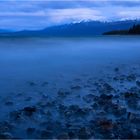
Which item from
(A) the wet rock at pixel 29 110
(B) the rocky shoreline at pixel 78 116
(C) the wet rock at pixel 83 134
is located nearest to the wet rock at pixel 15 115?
(B) the rocky shoreline at pixel 78 116

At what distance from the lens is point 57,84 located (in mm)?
16438

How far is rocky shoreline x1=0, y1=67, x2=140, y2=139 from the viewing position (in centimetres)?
864

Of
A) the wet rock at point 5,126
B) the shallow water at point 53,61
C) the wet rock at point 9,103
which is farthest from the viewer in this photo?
the shallow water at point 53,61

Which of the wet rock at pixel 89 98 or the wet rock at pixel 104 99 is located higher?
the wet rock at pixel 104 99

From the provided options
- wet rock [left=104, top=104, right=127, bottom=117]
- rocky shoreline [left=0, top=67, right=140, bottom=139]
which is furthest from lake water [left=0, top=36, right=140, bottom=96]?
wet rock [left=104, top=104, right=127, bottom=117]

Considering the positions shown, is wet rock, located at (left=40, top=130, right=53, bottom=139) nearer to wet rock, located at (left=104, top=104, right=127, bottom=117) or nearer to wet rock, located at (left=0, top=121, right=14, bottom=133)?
wet rock, located at (left=0, top=121, right=14, bottom=133)

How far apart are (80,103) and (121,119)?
2478 mm

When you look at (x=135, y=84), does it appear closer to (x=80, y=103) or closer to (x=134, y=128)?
(x=80, y=103)

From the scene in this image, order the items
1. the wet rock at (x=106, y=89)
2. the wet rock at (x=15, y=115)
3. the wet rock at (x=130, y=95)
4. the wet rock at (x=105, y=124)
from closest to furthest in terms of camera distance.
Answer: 1. the wet rock at (x=105, y=124)
2. the wet rock at (x=15, y=115)
3. the wet rock at (x=130, y=95)
4. the wet rock at (x=106, y=89)

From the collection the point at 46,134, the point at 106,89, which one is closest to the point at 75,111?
the point at 46,134

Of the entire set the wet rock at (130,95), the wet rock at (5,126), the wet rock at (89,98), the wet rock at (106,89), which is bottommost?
the wet rock at (106,89)

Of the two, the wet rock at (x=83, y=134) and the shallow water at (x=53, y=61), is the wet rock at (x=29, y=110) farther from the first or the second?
the shallow water at (x=53, y=61)

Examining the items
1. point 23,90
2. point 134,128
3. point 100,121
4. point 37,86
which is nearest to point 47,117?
point 100,121

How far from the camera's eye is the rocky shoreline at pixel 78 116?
8641mm
